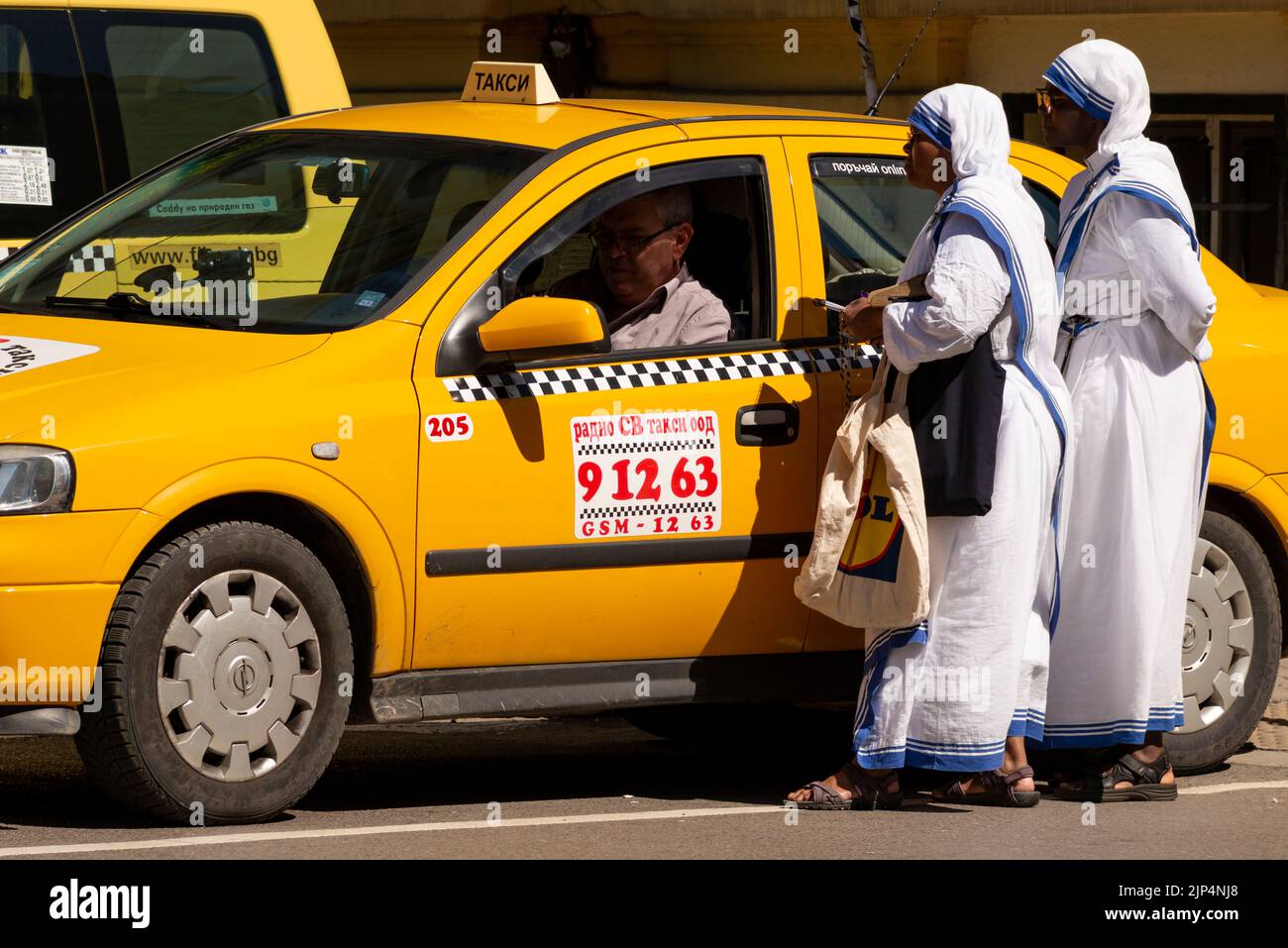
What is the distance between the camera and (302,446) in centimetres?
565

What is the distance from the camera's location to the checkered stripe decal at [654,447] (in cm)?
605

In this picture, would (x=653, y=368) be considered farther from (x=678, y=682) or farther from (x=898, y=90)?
(x=898, y=90)

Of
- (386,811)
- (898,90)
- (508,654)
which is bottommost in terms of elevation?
(386,811)

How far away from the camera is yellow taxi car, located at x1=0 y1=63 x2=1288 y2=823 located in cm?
548

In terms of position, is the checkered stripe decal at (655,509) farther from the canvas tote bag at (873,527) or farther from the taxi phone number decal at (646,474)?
the canvas tote bag at (873,527)

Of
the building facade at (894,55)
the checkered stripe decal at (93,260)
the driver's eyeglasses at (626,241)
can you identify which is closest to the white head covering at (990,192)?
the driver's eyeglasses at (626,241)

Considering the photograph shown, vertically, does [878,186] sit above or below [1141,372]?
above

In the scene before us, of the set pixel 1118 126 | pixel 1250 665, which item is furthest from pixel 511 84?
pixel 1250 665

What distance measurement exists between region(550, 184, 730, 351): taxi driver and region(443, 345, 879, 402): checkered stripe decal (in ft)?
0.48

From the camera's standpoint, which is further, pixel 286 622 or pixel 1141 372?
pixel 1141 372

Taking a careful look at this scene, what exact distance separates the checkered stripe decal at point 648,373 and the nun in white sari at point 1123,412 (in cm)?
62

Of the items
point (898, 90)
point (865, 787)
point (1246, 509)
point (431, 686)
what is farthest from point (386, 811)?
point (898, 90)

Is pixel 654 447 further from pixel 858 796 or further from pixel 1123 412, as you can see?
pixel 1123 412

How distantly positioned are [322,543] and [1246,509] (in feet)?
9.37
